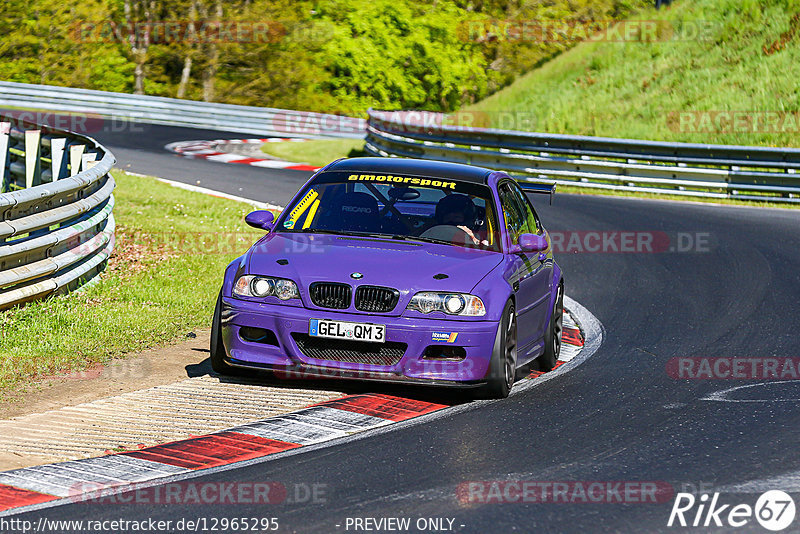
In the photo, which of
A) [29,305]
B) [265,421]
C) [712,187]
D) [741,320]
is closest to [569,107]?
[712,187]

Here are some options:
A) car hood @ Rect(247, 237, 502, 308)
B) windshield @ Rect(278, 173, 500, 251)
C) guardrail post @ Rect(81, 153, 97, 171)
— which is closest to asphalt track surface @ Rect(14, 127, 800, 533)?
car hood @ Rect(247, 237, 502, 308)

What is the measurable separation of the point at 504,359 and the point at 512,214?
1779 mm

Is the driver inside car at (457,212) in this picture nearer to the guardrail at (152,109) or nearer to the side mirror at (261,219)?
the side mirror at (261,219)

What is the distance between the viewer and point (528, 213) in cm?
977

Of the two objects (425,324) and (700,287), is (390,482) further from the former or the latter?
(700,287)

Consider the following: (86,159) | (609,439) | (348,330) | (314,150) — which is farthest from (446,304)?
(314,150)

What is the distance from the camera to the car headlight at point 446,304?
764 centimetres

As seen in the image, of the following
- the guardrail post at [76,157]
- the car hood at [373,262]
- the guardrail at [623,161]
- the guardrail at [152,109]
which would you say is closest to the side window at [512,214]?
the car hood at [373,262]

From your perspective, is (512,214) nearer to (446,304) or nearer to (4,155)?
(446,304)

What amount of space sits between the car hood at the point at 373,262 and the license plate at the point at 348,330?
22cm

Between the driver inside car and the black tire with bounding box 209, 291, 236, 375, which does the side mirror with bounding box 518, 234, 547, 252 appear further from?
the black tire with bounding box 209, 291, 236, 375

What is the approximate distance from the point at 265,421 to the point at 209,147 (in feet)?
73.8

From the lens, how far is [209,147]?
28.8 m

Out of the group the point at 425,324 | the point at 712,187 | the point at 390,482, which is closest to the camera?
the point at 390,482
